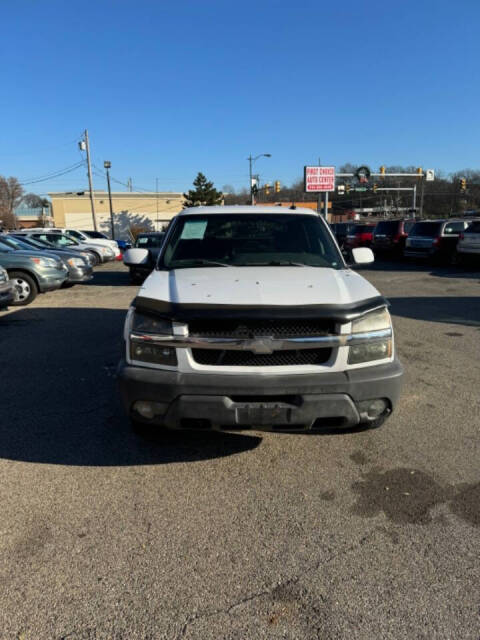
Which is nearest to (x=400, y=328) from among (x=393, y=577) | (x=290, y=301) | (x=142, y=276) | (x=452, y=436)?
(x=452, y=436)

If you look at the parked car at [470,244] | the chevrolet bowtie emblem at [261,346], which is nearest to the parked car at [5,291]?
the chevrolet bowtie emblem at [261,346]

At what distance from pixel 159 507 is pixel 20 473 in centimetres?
114

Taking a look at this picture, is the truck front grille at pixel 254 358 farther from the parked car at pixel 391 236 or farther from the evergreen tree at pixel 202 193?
the evergreen tree at pixel 202 193

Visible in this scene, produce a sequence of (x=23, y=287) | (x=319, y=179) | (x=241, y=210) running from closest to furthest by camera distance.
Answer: (x=241, y=210) → (x=23, y=287) → (x=319, y=179)

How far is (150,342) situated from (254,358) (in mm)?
676

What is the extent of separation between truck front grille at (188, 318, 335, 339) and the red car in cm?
2288

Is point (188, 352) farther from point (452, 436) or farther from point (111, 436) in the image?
point (452, 436)

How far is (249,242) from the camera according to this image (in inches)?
177

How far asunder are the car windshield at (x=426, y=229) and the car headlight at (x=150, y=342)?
18.2m

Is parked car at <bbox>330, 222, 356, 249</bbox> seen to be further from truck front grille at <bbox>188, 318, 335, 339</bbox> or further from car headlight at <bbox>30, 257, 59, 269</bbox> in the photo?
truck front grille at <bbox>188, 318, 335, 339</bbox>

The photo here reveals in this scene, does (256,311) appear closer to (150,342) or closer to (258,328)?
(258,328)

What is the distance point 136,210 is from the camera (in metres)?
77.5

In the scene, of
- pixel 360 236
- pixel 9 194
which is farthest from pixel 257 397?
pixel 9 194

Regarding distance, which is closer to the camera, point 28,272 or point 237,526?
point 237,526
